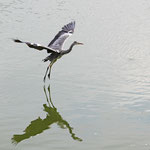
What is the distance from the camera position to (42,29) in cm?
1480

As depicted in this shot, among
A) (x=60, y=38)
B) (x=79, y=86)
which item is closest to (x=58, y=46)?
(x=60, y=38)

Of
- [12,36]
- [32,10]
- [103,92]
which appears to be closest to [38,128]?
[103,92]

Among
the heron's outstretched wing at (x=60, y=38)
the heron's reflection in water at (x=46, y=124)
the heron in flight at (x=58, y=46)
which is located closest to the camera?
the heron's reflection in water at (x=46, y=124)

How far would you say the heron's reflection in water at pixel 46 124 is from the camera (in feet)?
25.3

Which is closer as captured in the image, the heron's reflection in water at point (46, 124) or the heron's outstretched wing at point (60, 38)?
the heron's reflection in water at point (46, 124)

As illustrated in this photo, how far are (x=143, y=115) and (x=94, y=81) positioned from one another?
215cm

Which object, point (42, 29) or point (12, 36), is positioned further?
point (42, 29)

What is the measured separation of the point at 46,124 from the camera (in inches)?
333

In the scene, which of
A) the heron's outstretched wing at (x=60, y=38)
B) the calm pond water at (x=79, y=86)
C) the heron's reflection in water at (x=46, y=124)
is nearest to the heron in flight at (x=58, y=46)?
the heron's outstretched wing at (x=60, y=38)

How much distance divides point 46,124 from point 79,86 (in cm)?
209

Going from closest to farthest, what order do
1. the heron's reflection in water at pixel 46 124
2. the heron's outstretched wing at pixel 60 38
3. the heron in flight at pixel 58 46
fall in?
the heron's reflection in water at pixel 46 124, the heron in flight at pixel 58 46, the heron's outstretched wing at pixel 60 38

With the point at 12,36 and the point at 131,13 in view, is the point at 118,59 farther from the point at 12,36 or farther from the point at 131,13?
the point at 131,13

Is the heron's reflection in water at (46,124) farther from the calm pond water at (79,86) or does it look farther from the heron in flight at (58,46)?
the heron in flight at (58,46)

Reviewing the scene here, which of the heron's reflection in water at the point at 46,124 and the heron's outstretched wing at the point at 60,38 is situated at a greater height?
the heron's outstretched wing at the point at 60,38
